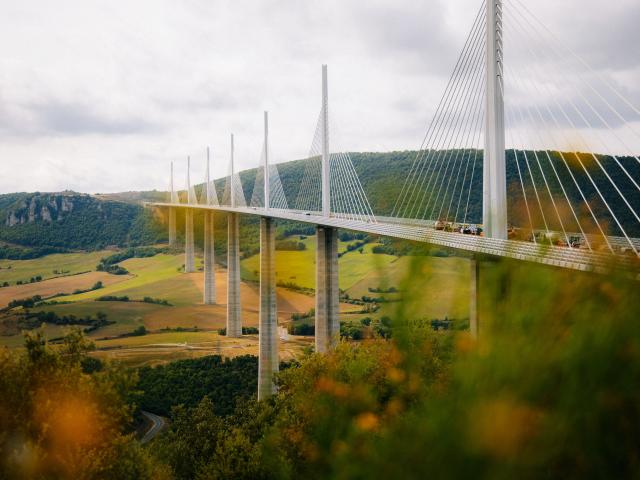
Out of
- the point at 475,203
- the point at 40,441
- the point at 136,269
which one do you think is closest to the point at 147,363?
the point at 475,203

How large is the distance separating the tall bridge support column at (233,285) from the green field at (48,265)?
22.7 metres

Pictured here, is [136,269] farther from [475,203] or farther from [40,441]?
[40,441]

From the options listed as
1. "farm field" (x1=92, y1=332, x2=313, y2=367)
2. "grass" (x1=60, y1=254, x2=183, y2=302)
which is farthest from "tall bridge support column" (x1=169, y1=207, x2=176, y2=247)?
"farm field" (x1=92, y1=332, x2=313, y2=367)

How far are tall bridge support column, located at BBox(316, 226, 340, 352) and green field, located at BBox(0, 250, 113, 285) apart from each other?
119ft

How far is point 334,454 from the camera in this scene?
136 centimetres

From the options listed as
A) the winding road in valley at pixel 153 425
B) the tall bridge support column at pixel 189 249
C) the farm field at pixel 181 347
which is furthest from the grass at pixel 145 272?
the winding road in valley at pixel 153 425

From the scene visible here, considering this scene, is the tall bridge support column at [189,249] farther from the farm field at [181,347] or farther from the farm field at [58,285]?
the farm field at [181,347]

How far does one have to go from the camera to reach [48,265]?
5669 cm

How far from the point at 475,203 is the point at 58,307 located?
30.1 metres

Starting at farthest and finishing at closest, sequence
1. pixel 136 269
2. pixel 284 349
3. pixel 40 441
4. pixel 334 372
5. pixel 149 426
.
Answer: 1. pixel 136 269
2. pixel 284 349
3. pixel 149 426
4. pixel 40 441
5. pixel 334 372

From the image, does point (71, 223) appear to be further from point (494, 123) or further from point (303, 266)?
point (494, 123)

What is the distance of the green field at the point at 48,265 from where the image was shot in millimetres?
51303

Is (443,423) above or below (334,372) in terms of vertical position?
above

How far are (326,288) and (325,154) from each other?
21.5ft
